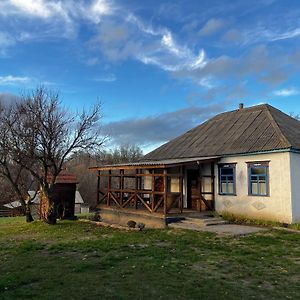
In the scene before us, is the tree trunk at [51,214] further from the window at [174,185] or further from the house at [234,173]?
the window at [174,185]

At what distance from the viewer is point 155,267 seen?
22.2 feet

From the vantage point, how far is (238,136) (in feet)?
53.6

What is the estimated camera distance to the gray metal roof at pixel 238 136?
14.3m

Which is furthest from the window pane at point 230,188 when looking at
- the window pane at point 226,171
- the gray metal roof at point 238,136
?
the gray metal roof at point 238,136

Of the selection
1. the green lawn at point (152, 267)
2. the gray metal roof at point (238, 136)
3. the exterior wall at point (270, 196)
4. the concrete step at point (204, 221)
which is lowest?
the green lawn at point (152, 267)

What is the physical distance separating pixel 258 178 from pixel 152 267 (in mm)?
8765

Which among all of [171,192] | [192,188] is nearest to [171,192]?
[171,192]

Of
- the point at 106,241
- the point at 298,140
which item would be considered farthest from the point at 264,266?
the point at 298,140

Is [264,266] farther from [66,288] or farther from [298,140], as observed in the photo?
[298,140]

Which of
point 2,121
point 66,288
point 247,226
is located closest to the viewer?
point 66,288

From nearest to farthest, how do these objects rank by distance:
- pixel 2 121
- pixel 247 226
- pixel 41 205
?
pixel 247 226
pixel 2 121
pixel 41 205

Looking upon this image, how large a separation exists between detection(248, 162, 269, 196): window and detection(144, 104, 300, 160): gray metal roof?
0.69 meters

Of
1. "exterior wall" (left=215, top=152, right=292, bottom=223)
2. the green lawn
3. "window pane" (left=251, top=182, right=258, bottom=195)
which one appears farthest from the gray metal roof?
the green lawn

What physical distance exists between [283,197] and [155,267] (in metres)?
8.23
